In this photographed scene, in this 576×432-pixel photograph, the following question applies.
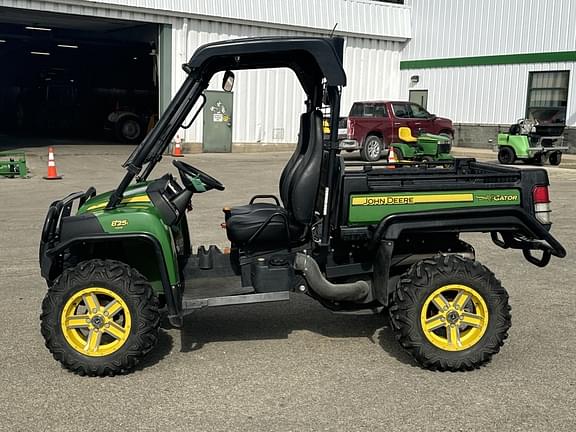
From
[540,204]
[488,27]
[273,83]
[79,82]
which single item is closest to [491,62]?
[488,27]

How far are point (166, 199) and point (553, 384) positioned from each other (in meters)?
2.70

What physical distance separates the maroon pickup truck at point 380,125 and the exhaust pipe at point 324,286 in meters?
15.4

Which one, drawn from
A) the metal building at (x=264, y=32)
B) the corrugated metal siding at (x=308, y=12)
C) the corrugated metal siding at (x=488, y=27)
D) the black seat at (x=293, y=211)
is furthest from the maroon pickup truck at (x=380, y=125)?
the black seat at (x=293, y=211)

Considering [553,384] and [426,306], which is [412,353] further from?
[553,384]

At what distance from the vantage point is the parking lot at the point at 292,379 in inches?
142

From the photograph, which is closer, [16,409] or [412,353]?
[16,409]

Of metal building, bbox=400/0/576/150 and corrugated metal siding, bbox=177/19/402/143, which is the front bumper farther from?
metal building, bbox=400/0/576/150

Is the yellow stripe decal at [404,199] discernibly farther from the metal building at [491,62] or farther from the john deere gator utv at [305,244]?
the metal building at [491,62]

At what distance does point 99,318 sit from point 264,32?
19.8m

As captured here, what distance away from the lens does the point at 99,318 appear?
4109 millimetres

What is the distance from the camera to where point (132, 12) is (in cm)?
2011

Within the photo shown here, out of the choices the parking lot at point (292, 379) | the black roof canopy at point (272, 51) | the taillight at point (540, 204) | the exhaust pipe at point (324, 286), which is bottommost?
the parking lot at point (292, 379)

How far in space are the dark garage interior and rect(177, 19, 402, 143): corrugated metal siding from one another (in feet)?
15.0

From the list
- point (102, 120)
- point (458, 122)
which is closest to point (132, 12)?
point (102, 120)
